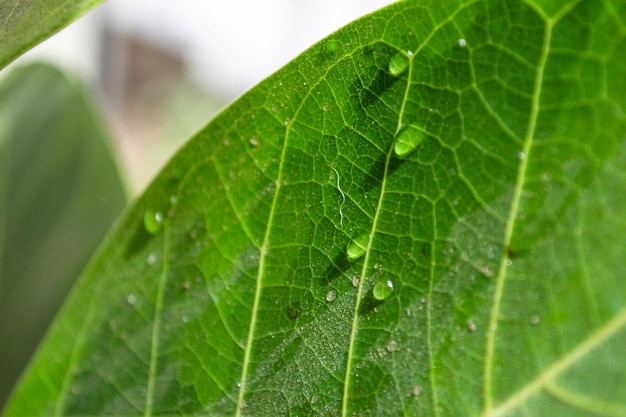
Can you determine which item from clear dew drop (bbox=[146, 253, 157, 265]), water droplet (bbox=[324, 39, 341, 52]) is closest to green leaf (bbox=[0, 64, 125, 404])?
clear dew drop (bbox=[146, 253, 157, 265])

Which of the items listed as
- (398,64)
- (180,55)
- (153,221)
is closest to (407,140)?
(398,64)

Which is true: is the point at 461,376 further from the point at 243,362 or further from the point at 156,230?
the point at 156,230

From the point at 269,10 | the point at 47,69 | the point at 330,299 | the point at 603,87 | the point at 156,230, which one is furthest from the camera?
the point at 269,10

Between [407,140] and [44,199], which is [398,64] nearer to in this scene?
[407,140]

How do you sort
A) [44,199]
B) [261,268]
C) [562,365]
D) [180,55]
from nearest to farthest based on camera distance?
[562,365] < [261,268] < [44,199] < [180,55]

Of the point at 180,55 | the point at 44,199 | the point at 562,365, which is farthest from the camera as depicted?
the point at 180,55

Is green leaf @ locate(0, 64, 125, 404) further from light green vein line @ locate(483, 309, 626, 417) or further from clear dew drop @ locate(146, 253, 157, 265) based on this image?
light green vein line @ locate(483, 309, 626, 417)

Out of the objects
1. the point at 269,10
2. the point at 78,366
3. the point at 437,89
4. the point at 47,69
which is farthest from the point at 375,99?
the point at 269,10
